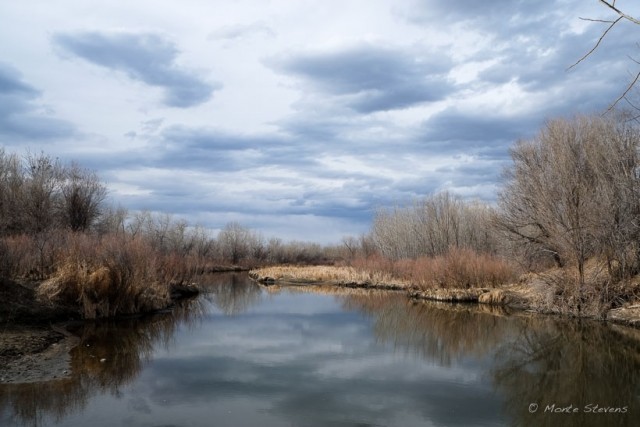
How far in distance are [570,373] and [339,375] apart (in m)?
5.40

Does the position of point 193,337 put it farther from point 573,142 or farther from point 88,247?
point 573,142

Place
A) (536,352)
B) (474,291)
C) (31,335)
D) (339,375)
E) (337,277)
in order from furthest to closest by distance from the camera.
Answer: (337,277) < (474,291) < (536,352) < (31,335) < (339,375)

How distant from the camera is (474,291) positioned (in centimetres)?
2761

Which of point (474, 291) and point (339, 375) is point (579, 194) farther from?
point (339, 375)

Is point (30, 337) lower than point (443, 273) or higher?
lower

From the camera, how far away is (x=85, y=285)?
59.4 ft

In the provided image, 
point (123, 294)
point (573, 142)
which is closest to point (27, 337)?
point (123, 294)

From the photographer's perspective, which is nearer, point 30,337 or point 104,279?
point 30,337

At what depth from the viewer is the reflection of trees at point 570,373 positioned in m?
8.95

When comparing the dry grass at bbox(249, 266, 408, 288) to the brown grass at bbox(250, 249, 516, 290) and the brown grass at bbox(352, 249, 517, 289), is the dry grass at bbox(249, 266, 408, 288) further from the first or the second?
the brown grass at bbox(352, 249, 517, 289)

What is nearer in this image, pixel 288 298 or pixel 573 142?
pixel 573 142

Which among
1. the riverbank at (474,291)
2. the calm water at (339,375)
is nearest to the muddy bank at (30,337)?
the calm water at (339,375)

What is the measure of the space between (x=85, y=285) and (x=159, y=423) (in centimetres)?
1153

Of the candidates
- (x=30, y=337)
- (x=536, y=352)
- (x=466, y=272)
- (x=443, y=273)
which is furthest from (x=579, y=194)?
(x=30, y=337)
